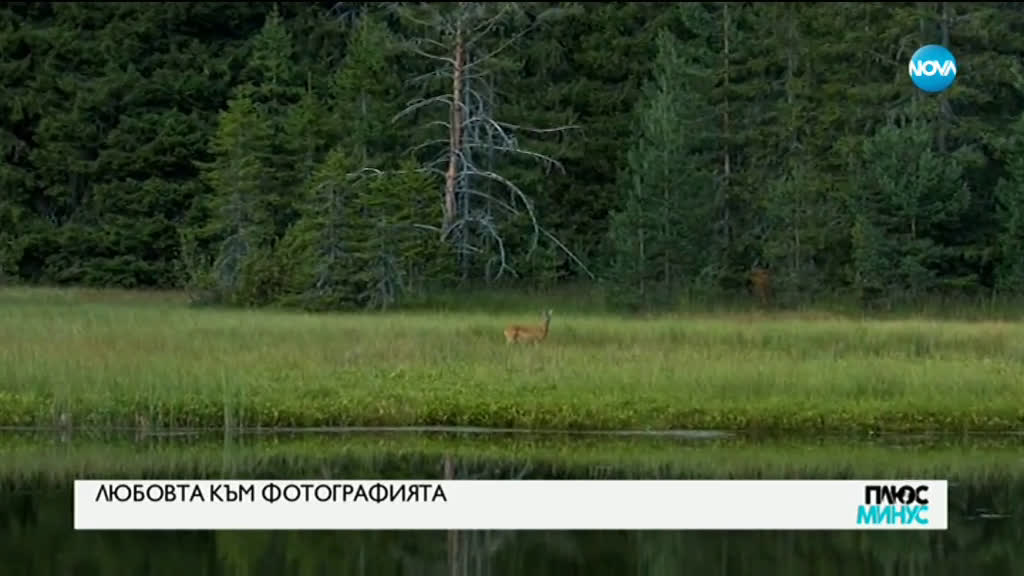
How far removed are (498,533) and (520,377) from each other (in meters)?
6.98

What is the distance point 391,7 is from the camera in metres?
41.3

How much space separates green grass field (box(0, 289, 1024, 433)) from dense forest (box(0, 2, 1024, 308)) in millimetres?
10248

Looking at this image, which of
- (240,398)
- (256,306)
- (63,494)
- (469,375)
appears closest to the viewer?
(63,494)

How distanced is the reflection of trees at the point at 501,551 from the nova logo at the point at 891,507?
0.14 metres

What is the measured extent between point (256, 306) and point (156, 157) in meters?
8.62

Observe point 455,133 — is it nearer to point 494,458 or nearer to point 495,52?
point 495,52

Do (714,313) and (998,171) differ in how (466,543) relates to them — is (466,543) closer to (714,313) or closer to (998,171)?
(714,313)

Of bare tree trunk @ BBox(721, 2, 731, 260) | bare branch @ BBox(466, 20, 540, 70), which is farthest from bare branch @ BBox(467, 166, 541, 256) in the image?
bare tree trunk @ BBox(721, 2, 731, 260)

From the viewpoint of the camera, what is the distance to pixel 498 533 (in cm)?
1459

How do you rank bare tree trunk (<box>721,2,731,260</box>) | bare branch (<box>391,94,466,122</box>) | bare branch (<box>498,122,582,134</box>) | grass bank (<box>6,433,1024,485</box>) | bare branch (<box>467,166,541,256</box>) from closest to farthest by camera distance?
grass bank (<box>6,433,1024,485</box>)
bare branch (<box>467,166,541,256</box>)
bare branch (<box>391,94,466,122</box>)
bare branch (<box>498,122,582,134</box>)
bare tree trunk (<box>721,2,731,260</box>)

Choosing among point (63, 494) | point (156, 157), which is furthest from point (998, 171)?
point (63, 494)

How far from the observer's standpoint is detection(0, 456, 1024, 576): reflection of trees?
1323 centimetres

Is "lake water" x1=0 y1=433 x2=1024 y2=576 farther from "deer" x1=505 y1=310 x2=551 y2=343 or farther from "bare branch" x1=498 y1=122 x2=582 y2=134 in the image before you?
"bare branch" x1=498 y1=122 x2=582 y2=134

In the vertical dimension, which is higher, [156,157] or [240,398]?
[156,157]
